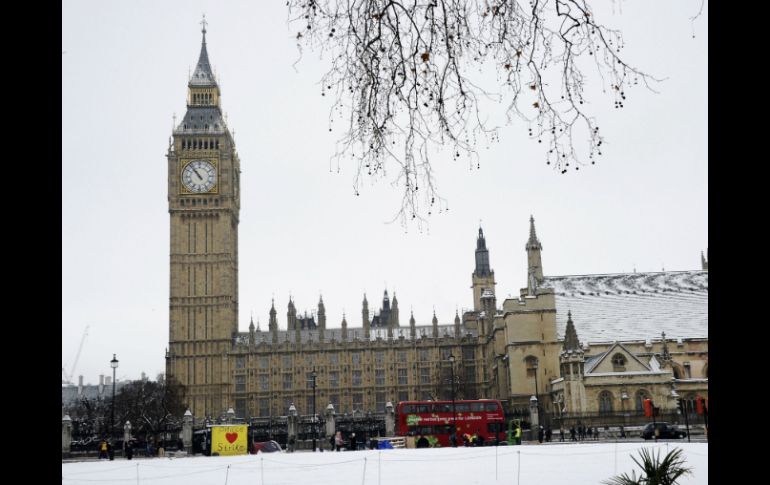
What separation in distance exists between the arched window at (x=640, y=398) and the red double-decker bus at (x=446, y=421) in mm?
8711

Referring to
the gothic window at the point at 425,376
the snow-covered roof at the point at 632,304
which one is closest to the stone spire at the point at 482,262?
the gothic window at the point at 425,376

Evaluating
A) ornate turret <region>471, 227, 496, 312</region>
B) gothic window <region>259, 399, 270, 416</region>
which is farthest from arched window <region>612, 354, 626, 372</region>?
ornate turret <region>471, 227, 496, 312</region>

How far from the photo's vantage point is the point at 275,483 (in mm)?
17375

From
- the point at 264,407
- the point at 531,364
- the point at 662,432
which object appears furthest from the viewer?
the point at 264,407

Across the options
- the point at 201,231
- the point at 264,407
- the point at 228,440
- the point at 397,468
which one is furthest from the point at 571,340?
the point at 201,231

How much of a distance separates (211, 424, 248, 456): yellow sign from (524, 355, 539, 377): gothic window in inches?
1002

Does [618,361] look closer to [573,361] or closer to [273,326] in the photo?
[573,361]

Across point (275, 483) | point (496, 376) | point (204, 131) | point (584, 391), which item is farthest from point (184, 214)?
point (275, 483)

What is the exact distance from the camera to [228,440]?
122 ft

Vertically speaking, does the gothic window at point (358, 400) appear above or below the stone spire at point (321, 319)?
below

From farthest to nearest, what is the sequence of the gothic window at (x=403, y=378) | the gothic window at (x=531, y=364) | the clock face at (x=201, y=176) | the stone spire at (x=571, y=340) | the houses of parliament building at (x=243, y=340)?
the clock face at (x=201, y=176) → the gothic window at (x=403, y=378) → the houses of parliament building at (x=243, y=340) → the gothic window at (x=531, y=364) → the stone spire at (x=571, y=340)

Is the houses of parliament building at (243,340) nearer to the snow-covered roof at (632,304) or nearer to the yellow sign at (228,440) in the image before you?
the snow-covered roof at (632,304)

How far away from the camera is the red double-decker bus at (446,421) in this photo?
40.7 metres

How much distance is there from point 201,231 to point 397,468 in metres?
70.8
